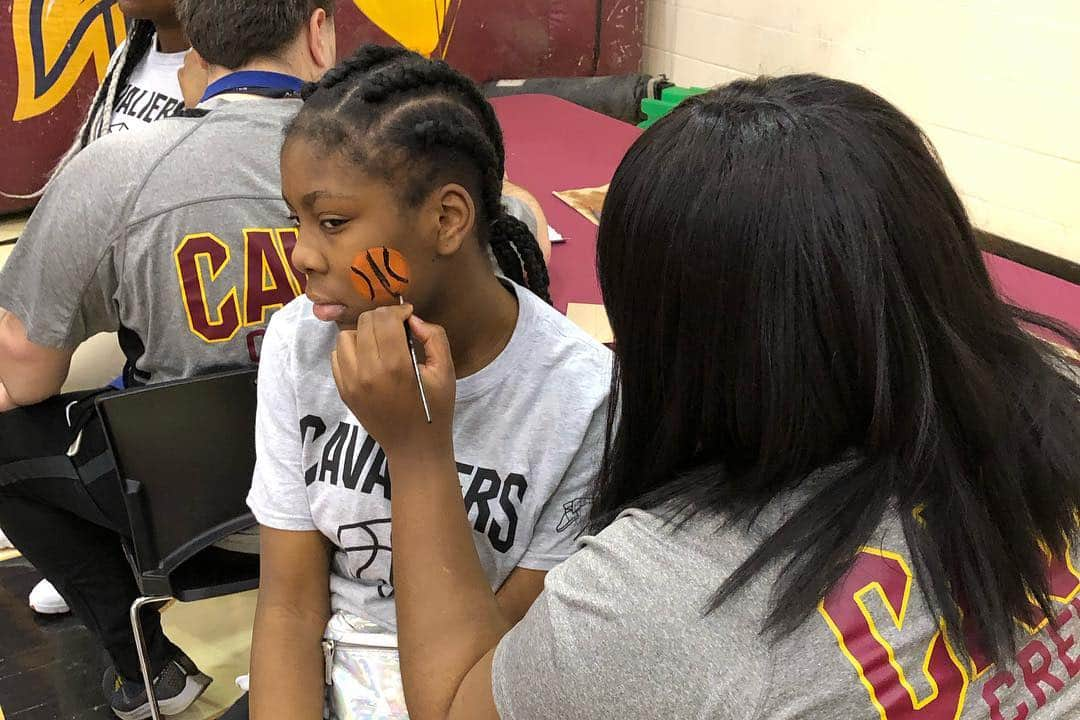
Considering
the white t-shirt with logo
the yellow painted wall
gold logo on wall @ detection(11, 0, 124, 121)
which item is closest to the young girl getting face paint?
the white t-shirt with logo

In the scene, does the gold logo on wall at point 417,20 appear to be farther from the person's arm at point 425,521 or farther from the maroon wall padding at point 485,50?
the person's arm at point 425,521

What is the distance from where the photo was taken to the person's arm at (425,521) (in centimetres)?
77

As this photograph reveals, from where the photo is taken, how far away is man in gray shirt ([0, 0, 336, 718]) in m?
1.27

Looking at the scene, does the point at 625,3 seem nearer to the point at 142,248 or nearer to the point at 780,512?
the point at 142,248

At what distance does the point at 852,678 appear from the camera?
2.00 ft

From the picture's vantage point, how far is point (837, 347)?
25.3 inches

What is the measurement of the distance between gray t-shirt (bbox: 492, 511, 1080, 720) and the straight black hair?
15 millimetres

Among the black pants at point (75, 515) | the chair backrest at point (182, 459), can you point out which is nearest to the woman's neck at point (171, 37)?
the black pants at point (75, 515)

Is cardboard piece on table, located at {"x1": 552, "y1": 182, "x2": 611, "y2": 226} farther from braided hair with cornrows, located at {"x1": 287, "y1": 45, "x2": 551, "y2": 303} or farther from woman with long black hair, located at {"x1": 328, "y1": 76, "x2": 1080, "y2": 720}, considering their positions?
woman with long black hair, located at {"x1": 328, "y1": 76, "x2": 1080, "y2": 720}

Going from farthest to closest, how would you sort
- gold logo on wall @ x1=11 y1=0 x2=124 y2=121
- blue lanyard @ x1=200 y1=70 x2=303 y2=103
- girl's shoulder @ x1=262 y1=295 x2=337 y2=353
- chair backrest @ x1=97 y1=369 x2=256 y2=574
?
gold logo on wall @ x1=11 y1=0 x2=124 y2=121 < blue lanyard @ x1=200 y1=70 x2=303 y2=103 < chair backrest @ x1=97 y1=369 x2=256 y2=574 < girl's shoulder @ x1=262 y1=295 x2=337 y2=353

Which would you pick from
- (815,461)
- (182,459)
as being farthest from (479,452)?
(182,459)

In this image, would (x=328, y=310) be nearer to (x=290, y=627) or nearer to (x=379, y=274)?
(x=379, y=274)

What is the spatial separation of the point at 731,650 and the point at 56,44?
10.2 feet

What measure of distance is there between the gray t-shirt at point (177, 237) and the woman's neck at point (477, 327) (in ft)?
1.34
